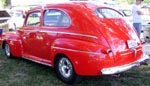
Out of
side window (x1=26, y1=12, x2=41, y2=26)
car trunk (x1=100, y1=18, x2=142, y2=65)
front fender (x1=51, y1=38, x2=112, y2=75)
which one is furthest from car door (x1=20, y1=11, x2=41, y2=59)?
car trunk (x1=100, y1=18, x2=142, y2=65)

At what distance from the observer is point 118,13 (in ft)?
21.3

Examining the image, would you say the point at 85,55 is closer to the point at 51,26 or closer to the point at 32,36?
the point at 51,26

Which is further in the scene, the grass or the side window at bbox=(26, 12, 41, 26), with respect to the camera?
the side window at bbox=(26, 12, 41, 26)

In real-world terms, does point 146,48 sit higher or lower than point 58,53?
lower

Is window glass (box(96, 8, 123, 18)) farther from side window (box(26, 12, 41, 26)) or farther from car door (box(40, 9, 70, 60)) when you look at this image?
side window (box(26, 12, 41, 26))

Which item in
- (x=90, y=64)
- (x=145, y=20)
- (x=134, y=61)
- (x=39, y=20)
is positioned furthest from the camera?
(x=145, y=20)

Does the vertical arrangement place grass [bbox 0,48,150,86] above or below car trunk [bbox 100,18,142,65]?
below

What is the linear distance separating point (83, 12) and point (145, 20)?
887 centimetres

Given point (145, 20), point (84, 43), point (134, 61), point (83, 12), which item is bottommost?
point (145, 20)

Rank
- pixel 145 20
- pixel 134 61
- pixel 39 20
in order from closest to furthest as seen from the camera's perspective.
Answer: pixel 134 61, pixel 39 20, pixel 145 20

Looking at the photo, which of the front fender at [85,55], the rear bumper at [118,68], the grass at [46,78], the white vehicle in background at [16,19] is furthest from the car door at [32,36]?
the white vehicle in background at [16,19]

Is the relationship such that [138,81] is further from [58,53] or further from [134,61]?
[58,53]

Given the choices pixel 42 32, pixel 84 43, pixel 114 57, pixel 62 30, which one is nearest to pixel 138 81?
pixel 114 57

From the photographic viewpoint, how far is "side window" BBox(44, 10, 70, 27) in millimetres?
6094
